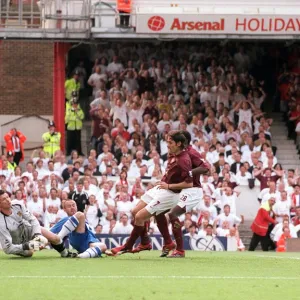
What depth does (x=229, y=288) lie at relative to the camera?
12.3m

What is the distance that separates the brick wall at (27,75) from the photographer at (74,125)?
4.92 m

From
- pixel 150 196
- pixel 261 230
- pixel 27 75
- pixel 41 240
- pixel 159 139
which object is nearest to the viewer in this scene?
pixel 41 240

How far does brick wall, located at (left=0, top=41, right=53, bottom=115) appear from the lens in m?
36.9

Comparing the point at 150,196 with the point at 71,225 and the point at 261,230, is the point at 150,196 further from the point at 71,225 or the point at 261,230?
the point at 261,230

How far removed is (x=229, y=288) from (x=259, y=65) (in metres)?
24.7

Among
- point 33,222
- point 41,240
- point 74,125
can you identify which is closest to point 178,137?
point 33,222

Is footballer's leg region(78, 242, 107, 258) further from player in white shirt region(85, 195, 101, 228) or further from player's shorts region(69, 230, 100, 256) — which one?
player in white shirt region(85, 195, 101, 228)

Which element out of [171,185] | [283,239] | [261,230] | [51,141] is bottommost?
[283,239]

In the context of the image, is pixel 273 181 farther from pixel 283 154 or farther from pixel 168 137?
pixel 168 137

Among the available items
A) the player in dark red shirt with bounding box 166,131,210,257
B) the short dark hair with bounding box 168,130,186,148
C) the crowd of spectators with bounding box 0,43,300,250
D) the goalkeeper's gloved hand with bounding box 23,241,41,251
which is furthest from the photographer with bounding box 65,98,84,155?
the goalkeeper's gloved hand with bounding box 23,241,41,251

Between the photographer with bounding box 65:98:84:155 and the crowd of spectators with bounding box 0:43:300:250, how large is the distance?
235 millimetres

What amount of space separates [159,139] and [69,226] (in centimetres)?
1447

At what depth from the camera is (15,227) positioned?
52.6ft

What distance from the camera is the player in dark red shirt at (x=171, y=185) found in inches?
648
